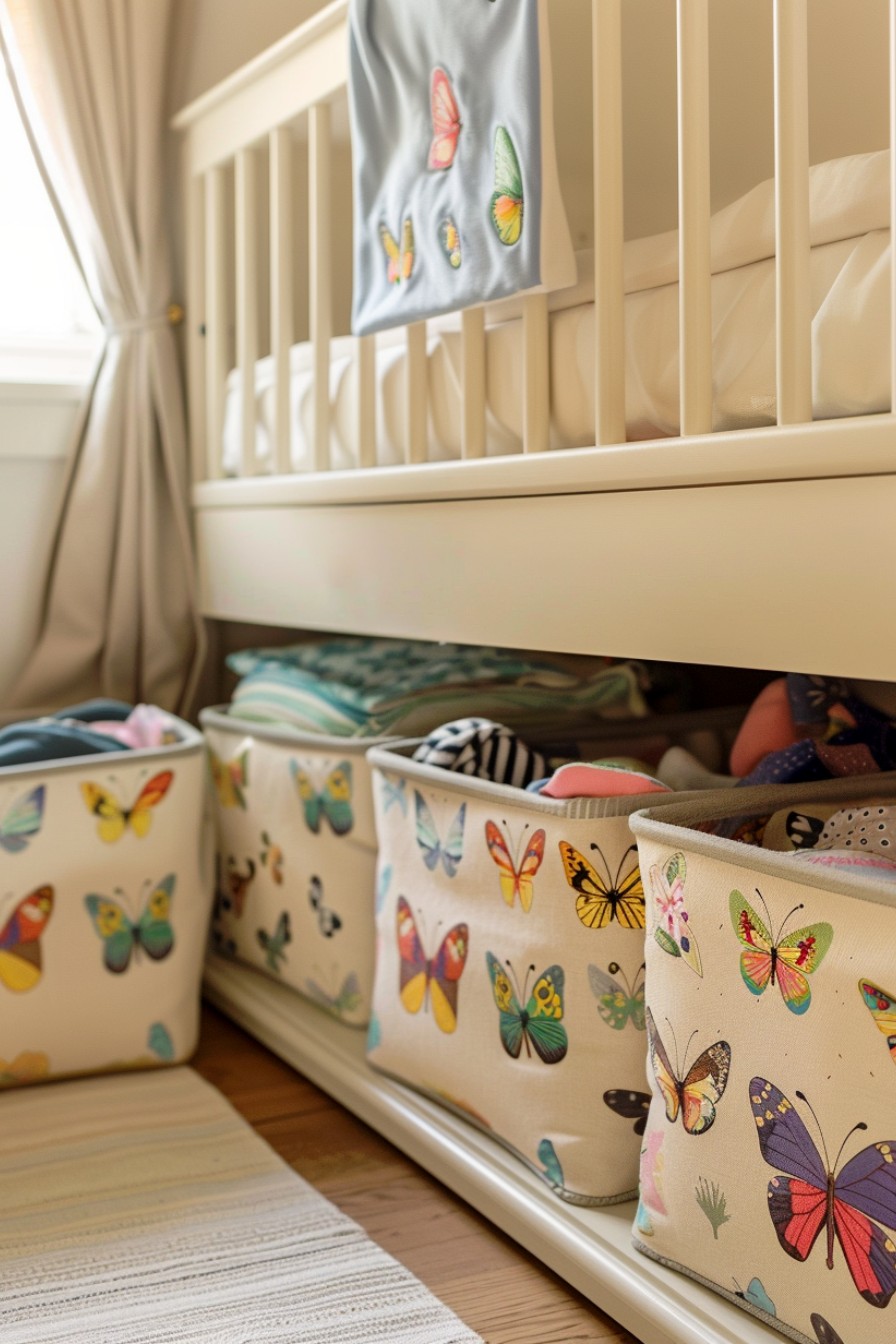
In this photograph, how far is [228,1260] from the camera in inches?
44.0

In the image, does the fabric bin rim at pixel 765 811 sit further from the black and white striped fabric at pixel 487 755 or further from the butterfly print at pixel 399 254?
the butterfly print at pixel 399 254

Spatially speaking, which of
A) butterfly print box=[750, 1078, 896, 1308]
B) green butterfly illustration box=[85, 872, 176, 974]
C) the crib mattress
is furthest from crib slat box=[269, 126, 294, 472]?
butterfly print box=[750, 1078, 896, 1308]

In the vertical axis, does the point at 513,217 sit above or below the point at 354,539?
above

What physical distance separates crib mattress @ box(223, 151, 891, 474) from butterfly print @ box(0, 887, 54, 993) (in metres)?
0.60

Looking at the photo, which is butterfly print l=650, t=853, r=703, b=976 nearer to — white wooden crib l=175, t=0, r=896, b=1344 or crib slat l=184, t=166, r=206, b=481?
white wooden crib l=175, t=0, r=896, b=1344

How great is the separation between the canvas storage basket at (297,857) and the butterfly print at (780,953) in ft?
1.97

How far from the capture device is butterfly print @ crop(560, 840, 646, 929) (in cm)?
103

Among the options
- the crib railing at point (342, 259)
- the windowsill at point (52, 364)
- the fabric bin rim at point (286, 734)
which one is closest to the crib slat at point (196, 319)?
the crib railing at point (342, 259)

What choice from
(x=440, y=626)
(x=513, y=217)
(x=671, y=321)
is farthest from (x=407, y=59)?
(x=440, y=626)

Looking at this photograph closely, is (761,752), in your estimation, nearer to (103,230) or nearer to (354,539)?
(354,539)

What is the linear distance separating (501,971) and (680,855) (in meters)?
0.27

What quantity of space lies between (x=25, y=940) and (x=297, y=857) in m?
0.30

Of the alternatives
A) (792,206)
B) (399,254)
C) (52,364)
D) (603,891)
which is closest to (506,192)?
(399,254)

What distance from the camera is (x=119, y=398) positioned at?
1946mm
